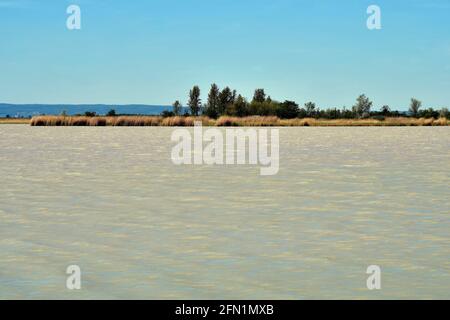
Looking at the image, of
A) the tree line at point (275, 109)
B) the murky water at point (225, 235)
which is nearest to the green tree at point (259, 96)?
the tree line at point (275, 109)

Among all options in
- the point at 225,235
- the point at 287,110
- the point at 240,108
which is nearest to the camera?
the point at 225,235

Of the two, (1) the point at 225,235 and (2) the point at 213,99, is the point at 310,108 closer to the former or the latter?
(2) the point at 213,99

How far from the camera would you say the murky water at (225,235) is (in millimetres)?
5953

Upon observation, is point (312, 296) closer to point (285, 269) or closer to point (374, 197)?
point (285, 269)

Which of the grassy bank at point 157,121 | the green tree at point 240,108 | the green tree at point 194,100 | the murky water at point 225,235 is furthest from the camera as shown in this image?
the green tree at point 194,100

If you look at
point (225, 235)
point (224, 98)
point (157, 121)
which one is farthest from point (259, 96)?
point (225, 235)

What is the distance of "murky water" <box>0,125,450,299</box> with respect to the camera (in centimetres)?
595

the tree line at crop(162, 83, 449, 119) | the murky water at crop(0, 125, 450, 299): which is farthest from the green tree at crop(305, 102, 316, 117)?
the murky water at crop(0, 125, 450, 299)

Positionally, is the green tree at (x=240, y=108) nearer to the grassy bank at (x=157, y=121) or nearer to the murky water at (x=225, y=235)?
the grassy bank at (x=157, y=121)

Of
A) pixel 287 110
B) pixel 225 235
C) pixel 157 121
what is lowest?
pixel 225 235

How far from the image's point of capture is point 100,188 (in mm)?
12516

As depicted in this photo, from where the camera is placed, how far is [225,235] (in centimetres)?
798

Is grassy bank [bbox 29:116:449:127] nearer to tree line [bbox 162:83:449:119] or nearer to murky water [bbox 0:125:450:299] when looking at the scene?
tree line [bbox 162:83:449:119]
